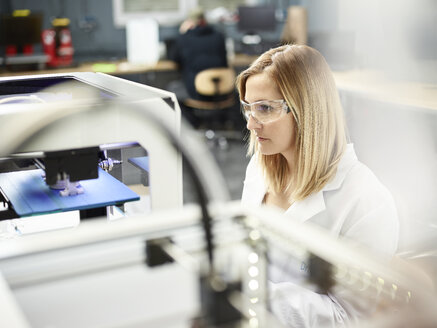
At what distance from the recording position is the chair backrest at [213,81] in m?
4.98

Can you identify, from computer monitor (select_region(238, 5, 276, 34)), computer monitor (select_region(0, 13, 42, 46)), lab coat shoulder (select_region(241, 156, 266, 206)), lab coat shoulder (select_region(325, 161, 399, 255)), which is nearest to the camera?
lab coat shoulder (select_region(325, 161, 399, 255))

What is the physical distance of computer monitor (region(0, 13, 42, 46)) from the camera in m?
4.77

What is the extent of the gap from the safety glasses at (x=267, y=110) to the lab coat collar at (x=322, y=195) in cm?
19

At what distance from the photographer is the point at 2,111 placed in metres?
0.91

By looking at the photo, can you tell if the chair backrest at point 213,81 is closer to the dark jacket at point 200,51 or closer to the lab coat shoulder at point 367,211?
the dark jacket at point 200,51

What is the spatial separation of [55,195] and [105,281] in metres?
0.49

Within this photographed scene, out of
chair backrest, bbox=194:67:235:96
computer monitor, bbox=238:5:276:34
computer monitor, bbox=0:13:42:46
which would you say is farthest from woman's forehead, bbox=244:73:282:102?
computer monitor, bbox=238:5:276:34

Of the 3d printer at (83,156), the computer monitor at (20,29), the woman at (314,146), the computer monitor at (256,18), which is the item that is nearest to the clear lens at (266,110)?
the woman at (314,146)

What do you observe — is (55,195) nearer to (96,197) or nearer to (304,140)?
(96,197)

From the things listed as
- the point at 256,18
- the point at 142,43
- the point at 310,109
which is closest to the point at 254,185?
the point at 310,109

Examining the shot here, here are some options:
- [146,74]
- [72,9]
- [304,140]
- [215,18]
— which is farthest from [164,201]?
[215,18]

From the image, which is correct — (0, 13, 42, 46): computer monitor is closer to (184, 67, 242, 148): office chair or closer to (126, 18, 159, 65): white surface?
(126, 18, 159, 65): white surface

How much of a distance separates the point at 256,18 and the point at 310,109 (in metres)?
4.63

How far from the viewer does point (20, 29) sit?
4828 millimetres
